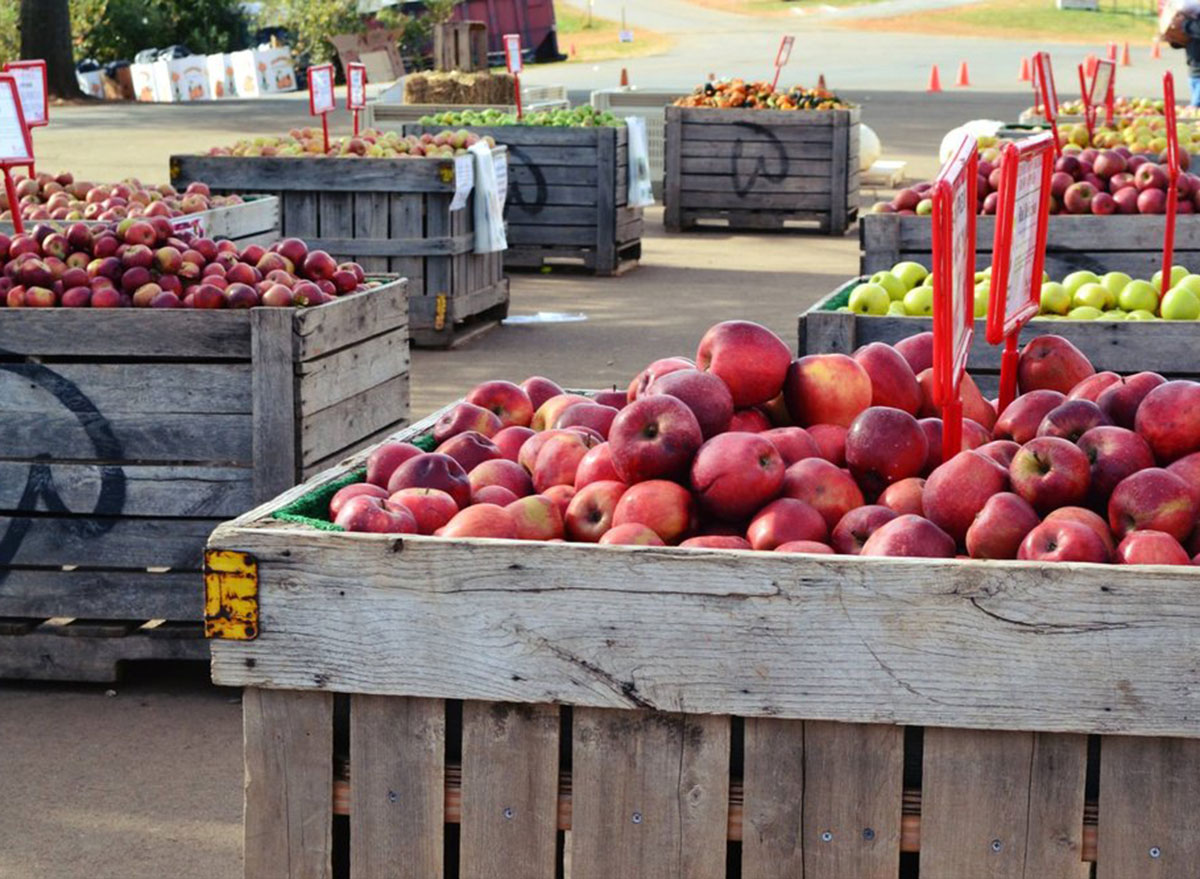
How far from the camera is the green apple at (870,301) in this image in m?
5.55

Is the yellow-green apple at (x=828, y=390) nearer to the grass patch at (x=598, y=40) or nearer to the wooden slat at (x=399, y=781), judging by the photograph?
the wooden slat at (x=399, y=781)

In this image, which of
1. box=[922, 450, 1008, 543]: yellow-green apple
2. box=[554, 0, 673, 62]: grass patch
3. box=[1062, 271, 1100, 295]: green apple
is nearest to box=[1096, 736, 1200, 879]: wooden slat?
box=[922, 450, 1008, 543]: yellow-green apple

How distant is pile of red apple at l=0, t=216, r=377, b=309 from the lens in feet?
16.8

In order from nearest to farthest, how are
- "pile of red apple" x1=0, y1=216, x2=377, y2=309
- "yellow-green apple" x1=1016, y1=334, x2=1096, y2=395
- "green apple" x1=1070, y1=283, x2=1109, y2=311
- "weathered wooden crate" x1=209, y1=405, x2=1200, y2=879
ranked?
"weathered wooden crate" x1=209, y1=405, x2=1200, y2=879, "yellow-green apple" x1=1016, y1=334, x2=1096, y2=395, "pile of red apple" x1=0, y1=216, x2=377, y2=309, "green apple" x1=1070, y1=283, x2=1109, y2=311

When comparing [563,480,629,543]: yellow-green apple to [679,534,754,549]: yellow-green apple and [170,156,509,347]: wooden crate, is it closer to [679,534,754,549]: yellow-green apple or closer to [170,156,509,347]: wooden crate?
[679,534,754,549]: yellow-green apple

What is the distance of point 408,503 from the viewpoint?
2.83m

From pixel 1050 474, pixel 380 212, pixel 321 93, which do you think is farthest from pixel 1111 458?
pixel 321 93

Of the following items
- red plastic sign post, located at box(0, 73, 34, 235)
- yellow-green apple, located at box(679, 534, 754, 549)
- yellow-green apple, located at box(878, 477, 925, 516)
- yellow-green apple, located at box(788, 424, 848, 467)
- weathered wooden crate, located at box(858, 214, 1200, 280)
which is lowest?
yellow-green apple, located at box(679, 534, 754, 549)

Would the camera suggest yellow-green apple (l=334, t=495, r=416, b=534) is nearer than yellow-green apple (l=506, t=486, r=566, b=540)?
Yes

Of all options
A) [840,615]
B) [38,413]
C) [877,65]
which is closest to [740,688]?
[840,615]

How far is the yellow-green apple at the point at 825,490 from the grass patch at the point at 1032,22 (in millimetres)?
52342

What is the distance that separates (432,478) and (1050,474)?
0.99 metres

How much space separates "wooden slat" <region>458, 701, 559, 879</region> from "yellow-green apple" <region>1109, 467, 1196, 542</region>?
2.96 feet

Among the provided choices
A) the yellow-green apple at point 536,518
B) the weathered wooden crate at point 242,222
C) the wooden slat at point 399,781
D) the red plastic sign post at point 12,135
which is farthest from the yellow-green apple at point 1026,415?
the weathered wooden crate at point 242,222
